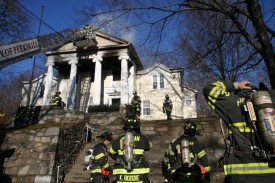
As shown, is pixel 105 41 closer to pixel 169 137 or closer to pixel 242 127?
pixel 169 137

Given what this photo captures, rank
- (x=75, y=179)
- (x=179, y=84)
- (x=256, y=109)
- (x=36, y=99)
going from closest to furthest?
(x=256, y=109), (x=75, y=179), (x=179, y=84), (x=36, y=99)

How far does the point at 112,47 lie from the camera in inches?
912

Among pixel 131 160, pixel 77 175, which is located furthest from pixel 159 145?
pixel 131 160

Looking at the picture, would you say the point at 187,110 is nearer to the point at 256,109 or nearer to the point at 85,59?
the point at 85,59

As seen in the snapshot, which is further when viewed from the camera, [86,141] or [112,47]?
[112,47]

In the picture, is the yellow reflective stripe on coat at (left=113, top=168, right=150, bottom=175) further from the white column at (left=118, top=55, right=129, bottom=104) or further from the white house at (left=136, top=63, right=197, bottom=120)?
the white house at (left=136, top=63, right=197, bottom=120)

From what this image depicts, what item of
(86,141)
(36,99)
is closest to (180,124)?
(86,141)

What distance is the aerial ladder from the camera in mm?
10820

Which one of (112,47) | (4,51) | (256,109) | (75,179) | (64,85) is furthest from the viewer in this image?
(64,85)

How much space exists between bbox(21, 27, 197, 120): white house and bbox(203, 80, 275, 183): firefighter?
61.7 feet

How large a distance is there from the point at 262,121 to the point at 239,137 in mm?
329

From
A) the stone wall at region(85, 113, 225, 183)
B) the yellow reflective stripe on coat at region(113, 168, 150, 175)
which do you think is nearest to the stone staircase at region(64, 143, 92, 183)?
the stone wall at region(85, 113, 225, 183)

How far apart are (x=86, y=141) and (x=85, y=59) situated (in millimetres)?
13893

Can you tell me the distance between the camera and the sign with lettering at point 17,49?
1059cm
